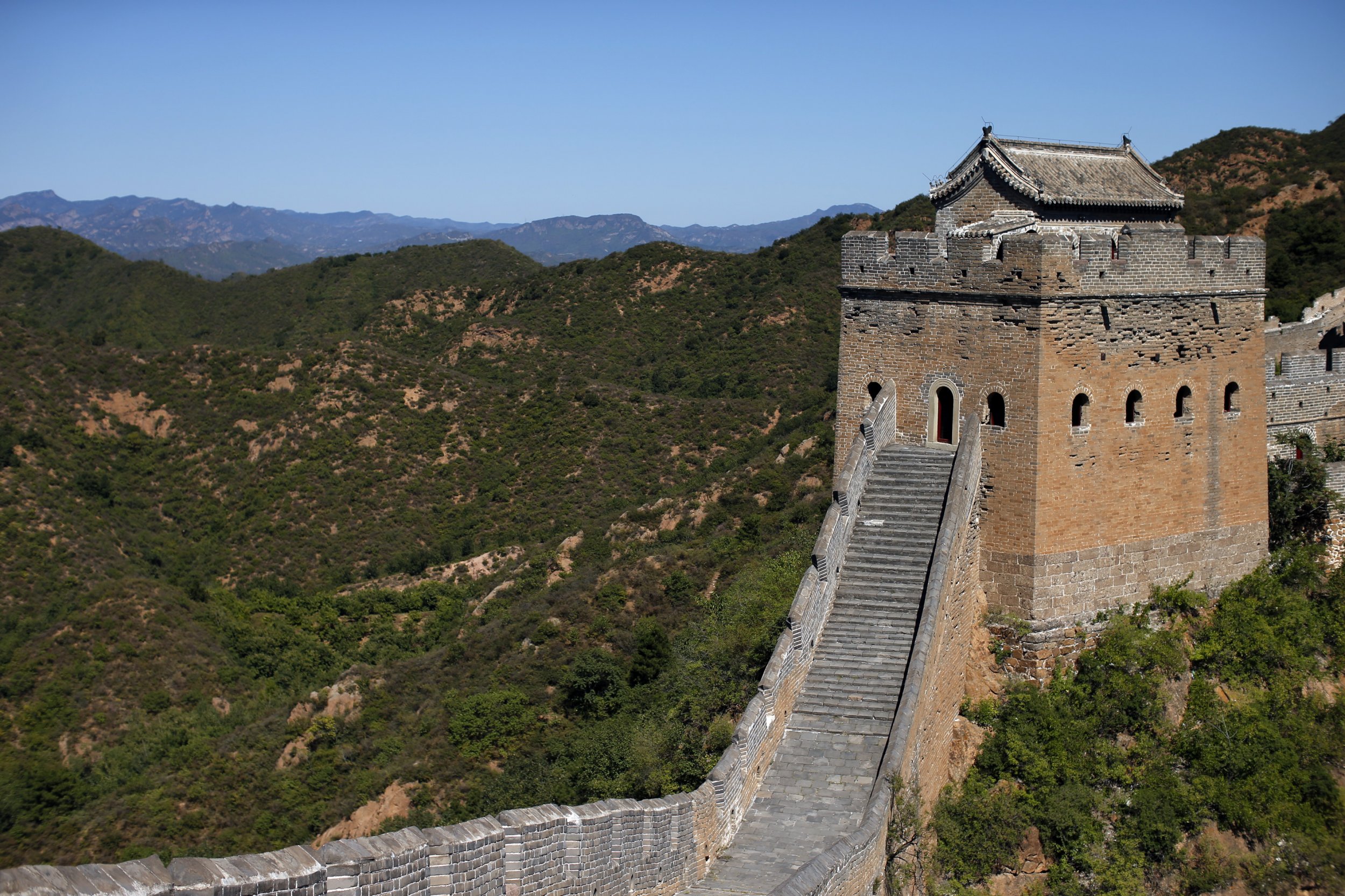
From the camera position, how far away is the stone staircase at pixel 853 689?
36.6 feet

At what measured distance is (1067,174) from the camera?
17.8 metres

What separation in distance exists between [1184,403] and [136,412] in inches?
2053

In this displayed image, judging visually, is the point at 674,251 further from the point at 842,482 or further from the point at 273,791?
the point at 842,482

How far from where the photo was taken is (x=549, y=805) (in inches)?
364

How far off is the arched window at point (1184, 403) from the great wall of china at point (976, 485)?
44mm

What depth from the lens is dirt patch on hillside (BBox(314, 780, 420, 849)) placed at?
23.9 metres

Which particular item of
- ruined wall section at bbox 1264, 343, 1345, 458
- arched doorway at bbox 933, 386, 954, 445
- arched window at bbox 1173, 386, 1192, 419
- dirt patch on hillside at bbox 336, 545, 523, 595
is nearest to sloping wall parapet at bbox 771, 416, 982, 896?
arched doorway at bbox 933, 386, 954, 445

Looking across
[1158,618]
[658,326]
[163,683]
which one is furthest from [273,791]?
[658,326]

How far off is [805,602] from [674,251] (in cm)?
6464

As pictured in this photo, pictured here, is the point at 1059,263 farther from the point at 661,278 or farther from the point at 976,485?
the point at 661,278

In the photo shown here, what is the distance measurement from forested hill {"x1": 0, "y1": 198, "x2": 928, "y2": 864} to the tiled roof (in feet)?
21.4

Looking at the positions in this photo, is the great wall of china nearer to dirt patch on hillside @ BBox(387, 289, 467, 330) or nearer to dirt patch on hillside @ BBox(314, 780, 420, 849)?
dirt patch on hillside @ BBox(314, 780, 420, 849)

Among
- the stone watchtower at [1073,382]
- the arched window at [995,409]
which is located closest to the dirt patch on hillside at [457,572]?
the stone watchtower at [1073,382]

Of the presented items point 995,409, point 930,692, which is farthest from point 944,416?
point 930,692
